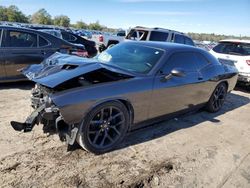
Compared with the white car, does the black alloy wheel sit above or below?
below

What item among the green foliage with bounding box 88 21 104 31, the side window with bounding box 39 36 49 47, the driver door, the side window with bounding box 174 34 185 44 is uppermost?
the side window with bounding box 174 34 185 44

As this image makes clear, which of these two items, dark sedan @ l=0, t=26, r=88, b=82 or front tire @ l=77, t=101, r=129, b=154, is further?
dark sedan @ l=0, t=26, r=88, b=82

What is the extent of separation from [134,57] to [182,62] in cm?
92

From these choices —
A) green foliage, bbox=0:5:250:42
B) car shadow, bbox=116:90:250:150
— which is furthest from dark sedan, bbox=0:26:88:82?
green foliage, bbox=0:5:250:42

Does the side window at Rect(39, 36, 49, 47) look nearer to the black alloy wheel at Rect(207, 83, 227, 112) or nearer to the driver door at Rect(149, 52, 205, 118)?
the driver door at Rect(149, 52, 205, 118)

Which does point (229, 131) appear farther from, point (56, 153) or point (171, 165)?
point (56, 153)

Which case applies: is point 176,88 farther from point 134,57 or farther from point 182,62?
point 134,57

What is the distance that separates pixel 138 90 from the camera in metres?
3.93

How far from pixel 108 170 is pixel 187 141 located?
5.59 ft

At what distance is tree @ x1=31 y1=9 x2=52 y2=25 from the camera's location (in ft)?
321

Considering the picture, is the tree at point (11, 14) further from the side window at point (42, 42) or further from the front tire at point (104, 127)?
the front tire at point (104, 127)

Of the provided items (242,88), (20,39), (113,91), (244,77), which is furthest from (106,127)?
(242,88)

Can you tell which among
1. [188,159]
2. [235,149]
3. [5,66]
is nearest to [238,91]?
[235,149]

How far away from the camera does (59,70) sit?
3844 mm
